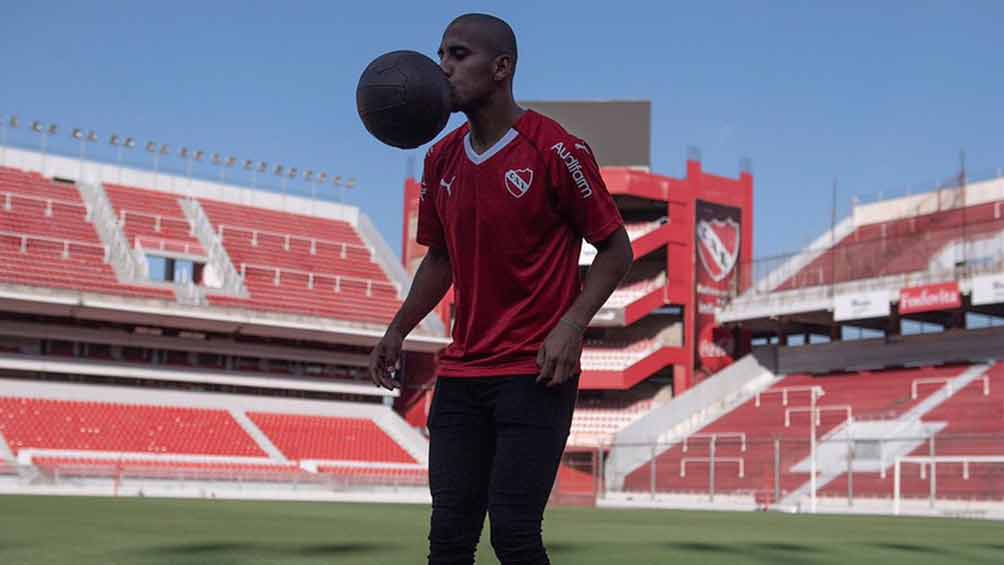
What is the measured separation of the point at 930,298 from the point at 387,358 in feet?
117

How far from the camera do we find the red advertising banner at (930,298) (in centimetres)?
3666

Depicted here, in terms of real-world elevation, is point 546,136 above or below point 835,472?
above

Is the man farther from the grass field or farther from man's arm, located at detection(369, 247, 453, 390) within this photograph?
the grass field

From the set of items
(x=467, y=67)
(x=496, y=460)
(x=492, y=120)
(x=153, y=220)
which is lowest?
(x=496, y=460)

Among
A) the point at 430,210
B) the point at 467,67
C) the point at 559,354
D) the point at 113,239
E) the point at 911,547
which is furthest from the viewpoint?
the point at 113,239

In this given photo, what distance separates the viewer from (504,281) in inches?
151

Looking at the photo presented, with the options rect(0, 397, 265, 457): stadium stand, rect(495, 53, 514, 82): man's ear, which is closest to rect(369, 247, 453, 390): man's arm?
rect(495, 53, 514, 82): man's ear

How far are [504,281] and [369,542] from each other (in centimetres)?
745

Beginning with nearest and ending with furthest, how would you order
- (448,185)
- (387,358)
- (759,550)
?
(448,185) < (387,358) < (759,550)

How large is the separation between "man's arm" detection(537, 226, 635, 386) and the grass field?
4.92 metres

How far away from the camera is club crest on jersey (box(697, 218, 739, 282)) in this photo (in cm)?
4634

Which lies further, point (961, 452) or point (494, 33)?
point (961, 452)

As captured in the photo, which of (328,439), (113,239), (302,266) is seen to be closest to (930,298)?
(328,439)

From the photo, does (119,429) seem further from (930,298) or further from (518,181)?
(518,181)
